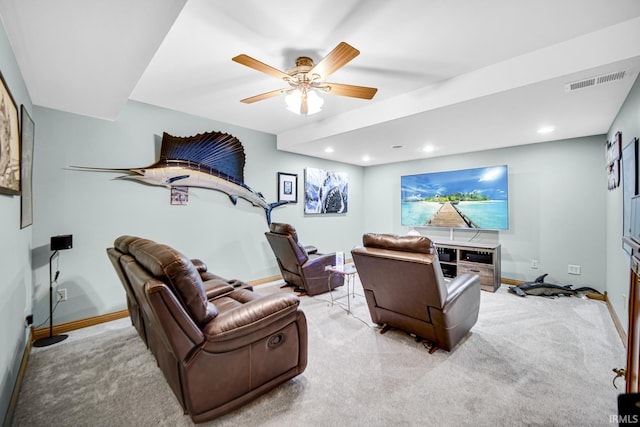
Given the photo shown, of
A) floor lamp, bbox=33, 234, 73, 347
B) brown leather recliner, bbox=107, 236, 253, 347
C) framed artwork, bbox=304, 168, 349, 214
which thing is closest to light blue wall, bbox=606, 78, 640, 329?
brown leather recliner, bbox=107, 236, 253, 347

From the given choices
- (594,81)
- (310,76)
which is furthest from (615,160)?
(310,76)

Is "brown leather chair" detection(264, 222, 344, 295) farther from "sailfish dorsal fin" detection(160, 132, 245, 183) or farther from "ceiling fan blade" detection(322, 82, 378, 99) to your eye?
"ceiling fan blade" detection(322, 82, 378, 99)

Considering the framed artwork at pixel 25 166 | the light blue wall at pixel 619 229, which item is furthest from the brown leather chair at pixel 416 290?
the framed artwork at pixel 25 166

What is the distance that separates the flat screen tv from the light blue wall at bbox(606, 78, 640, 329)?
1.24 m

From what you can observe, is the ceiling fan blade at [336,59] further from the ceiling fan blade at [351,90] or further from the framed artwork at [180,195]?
the framed artwork at [180,195]

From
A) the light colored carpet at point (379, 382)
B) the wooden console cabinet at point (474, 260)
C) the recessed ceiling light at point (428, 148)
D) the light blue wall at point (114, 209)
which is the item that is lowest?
the light colored carpet at point (379, 382)

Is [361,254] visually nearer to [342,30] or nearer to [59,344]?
[342,30]

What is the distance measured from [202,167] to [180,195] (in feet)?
1.55

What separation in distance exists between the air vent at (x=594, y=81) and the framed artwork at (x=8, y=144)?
382cm

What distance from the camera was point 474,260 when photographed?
428cm

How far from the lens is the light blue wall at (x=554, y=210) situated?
379 cm

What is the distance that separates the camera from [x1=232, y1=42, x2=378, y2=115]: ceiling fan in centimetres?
189

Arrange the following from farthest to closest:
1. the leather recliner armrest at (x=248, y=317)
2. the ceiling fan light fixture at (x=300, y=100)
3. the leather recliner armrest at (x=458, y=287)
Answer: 1. the ceiling fan light fixture at (x=300, y=100)
2. the leather recliner armrest at (x=458, y=287)
3. the leather recliner armrest at (x=248, y=317)

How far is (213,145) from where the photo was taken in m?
3.84
